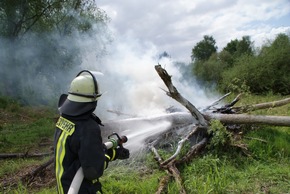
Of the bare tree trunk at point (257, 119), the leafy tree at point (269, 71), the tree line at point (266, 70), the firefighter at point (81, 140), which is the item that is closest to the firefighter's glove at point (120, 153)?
the firefighter at point (81, 140)

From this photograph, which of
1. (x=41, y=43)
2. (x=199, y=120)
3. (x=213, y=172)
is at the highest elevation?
(x=41, y=43)

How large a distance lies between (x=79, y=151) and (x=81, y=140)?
0.10 meters

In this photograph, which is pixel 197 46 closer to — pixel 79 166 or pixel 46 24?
pixel 46 24

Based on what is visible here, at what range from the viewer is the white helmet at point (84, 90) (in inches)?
116

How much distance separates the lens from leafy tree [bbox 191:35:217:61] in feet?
142

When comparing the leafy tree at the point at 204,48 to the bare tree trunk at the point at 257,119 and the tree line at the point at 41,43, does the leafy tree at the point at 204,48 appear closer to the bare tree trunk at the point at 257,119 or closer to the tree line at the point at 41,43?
the tree line at the point at 41,43

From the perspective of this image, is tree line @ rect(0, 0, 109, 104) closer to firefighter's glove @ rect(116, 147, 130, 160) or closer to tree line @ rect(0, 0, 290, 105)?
tree line @ rect(0, 0, 290, 105)

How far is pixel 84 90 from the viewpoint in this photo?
296 centimetres

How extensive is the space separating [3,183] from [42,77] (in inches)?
538

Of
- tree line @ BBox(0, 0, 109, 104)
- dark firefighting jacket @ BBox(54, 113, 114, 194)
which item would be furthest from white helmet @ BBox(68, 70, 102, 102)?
tree line @ BBox(0, 0, 109, 104)

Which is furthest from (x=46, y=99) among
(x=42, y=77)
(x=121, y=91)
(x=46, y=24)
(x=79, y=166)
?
(x=79, y=166)

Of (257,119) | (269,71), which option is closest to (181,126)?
(257,119)

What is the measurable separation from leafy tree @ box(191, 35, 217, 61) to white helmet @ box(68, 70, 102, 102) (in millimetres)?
41270

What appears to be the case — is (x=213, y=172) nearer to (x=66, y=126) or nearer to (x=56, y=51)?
(x=66, y=126)
